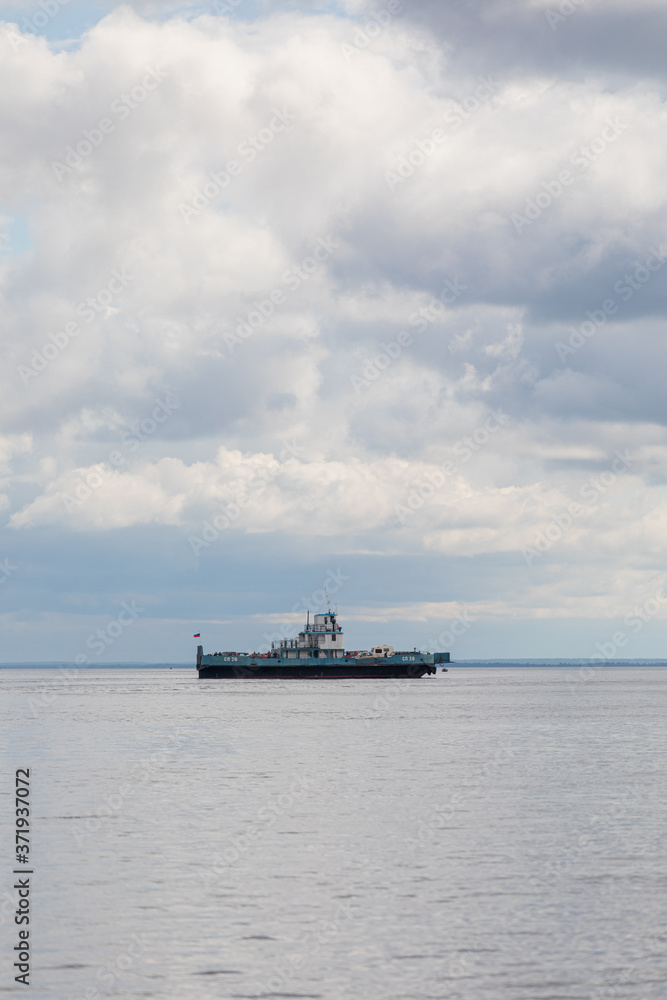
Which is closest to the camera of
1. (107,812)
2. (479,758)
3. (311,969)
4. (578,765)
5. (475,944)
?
(311,969)

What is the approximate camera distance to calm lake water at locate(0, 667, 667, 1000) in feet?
79.6

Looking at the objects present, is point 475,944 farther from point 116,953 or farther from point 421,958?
point 116,953

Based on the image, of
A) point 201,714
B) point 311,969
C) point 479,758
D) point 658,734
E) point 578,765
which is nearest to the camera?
point 311,969

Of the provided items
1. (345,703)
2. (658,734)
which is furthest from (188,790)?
(345,703)

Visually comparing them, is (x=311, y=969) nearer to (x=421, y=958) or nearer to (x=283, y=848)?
(x=421, y=958)

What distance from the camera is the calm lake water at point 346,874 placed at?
24.2m

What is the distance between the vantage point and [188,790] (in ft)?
174

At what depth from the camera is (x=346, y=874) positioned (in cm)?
3338

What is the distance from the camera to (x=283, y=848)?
3778cm

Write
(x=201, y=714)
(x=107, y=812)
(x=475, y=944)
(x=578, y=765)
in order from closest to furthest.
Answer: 1. (x=475, y=944)
2. (x=107, y=812)
3. (x=578, y=765)
4. (x=201, y=714)

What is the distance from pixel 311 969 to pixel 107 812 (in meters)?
23.4

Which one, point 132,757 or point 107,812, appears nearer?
point 107,812

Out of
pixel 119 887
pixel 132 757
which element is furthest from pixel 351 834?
pixel 132 757

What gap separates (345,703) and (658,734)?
55040 mm
